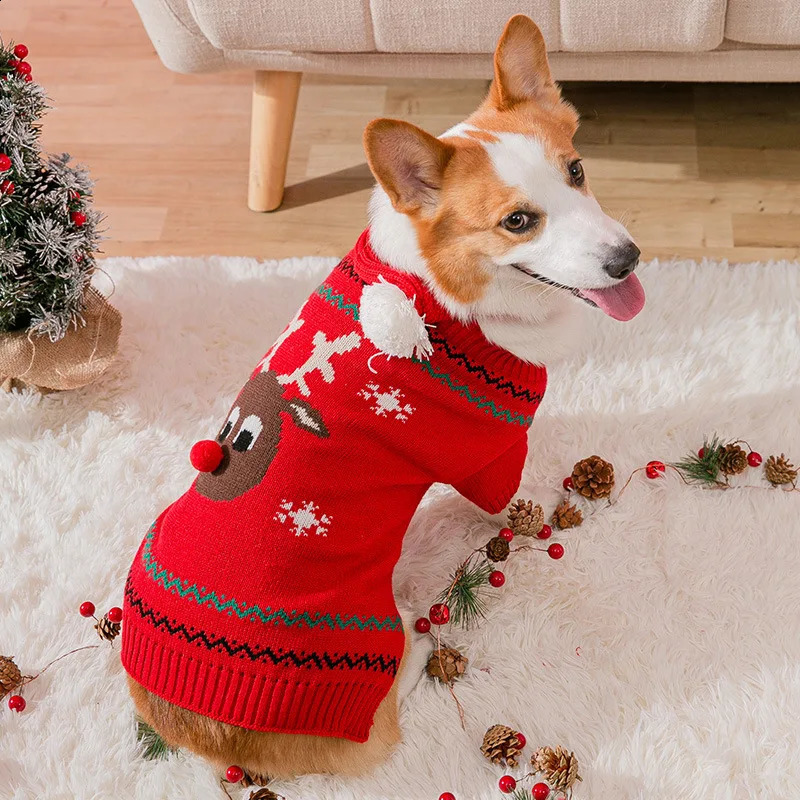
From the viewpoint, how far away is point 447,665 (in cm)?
140

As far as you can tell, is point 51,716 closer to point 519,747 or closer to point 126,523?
point 126,523

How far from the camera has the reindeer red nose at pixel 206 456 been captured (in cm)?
118

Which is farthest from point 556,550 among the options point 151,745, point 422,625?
point 151,745

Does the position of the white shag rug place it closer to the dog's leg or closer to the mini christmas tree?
the dog's leg

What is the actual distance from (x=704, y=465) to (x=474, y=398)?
0.58 m

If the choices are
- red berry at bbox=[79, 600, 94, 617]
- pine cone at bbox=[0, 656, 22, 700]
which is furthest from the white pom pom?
pine cone at bbox=[0, 656, 22, 700]

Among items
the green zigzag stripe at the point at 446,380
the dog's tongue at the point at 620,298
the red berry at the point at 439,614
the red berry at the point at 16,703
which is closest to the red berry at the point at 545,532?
the red berry at the point at 439,614

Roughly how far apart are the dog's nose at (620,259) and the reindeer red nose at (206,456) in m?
0.57

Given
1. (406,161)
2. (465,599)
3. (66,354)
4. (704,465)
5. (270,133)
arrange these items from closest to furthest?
1. (406,161)
2. (465,599)
3. (704,465)
4. (66,354)
5. (270,133)

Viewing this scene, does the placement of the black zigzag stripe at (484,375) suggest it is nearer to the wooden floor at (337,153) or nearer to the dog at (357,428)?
the dog at (357,428)

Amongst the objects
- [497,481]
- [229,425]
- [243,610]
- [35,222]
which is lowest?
[497,481]

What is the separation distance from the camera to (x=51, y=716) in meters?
1.42

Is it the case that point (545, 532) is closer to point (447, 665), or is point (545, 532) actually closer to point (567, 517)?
point (567, 517)

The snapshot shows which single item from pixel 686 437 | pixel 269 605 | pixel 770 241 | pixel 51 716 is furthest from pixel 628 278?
pixel 51 716
